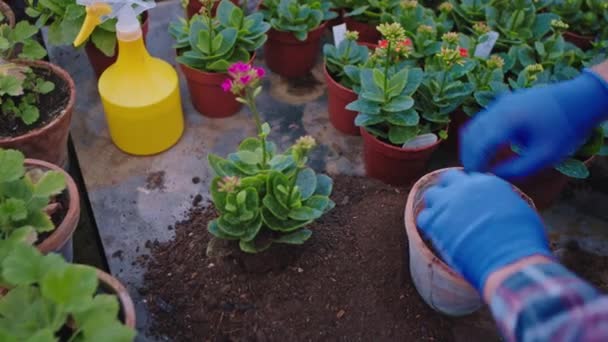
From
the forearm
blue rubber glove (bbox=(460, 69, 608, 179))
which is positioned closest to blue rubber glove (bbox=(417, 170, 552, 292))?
the forearm

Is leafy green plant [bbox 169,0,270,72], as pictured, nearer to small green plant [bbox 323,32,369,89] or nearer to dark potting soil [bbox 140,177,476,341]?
small green plant [bbox 323,32,369,89]

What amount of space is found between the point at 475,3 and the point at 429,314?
1.21 m

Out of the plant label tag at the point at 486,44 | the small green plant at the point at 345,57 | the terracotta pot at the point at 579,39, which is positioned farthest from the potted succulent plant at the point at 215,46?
the terracotta pot at the point at 579,39

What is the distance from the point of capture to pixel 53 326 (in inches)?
40.9

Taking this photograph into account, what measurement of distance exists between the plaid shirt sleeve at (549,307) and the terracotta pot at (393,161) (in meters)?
0.78

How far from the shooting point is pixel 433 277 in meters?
1.40

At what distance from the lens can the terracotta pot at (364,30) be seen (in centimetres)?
224

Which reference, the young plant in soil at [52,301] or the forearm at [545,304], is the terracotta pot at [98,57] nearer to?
the young plant in soil at [52,301]

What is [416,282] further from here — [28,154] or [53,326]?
[28,154]

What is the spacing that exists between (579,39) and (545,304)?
1.65 metres

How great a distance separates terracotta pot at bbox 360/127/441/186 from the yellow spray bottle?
0.63 metres

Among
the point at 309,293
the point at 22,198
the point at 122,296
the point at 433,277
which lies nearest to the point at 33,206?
the point at 22,198

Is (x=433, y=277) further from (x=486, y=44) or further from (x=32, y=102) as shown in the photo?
(x=32, y=102)

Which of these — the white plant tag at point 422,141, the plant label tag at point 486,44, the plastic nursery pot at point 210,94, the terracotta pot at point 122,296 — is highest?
the plant label tag at point 486,44
